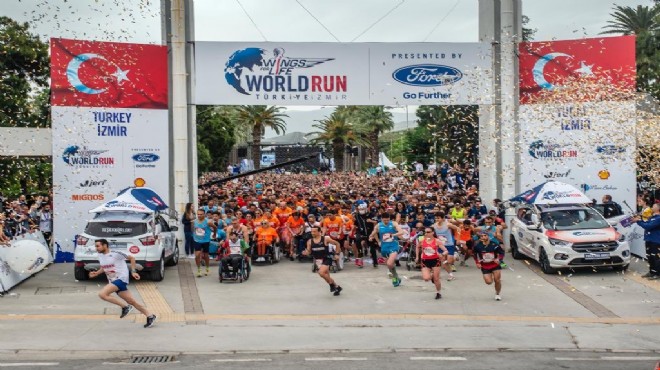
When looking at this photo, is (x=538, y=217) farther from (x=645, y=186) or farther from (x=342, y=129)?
(x=342, y=129)

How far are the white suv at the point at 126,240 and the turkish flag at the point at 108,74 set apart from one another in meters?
4.49

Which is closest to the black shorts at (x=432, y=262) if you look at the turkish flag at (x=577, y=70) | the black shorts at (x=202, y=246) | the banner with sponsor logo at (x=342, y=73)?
the black shorts at (x=202, y=246)

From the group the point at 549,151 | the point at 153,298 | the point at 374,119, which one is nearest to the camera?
the point at 153,298

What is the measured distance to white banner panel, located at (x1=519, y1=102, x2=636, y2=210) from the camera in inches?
915

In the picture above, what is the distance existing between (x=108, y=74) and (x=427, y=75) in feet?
30.0

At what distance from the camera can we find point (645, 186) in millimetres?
28453

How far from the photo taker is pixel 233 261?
1891cm

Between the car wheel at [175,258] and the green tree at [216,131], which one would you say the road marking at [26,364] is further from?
the green tree at [216,131]

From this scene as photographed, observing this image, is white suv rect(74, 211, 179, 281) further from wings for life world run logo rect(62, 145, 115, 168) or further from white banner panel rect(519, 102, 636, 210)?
white banner panel rect(519, 102, 636, 210)

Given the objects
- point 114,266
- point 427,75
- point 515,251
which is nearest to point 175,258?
point 114,266

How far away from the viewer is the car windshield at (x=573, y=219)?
1991 cm

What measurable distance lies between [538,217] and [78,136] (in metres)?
12.6

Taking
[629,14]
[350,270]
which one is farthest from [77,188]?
[629,14]

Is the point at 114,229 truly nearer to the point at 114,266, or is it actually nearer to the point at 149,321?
the point at 114,266
